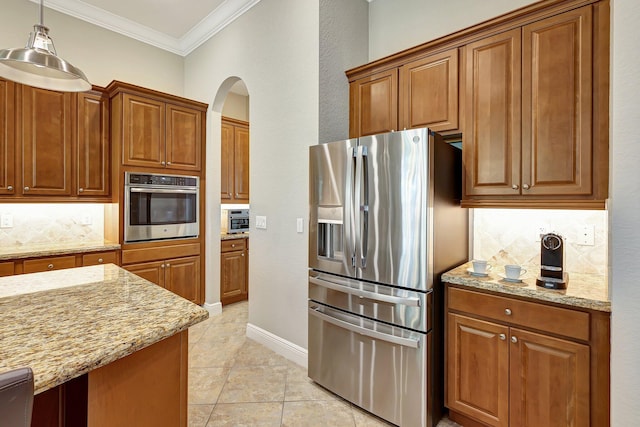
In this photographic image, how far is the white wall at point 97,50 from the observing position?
307 cm

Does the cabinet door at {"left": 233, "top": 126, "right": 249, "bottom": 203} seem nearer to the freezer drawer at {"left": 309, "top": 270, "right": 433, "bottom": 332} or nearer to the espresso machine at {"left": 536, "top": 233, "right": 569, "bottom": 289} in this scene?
the freezer drawer at {"left": 309, "top": 270, "right": 433, "bottom": 332}

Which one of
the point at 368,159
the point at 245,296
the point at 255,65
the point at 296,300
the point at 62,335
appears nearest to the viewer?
the point at 62,335

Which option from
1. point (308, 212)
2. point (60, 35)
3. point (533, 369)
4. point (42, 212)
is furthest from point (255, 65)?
point (533, 369)

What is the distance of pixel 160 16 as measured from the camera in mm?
3574

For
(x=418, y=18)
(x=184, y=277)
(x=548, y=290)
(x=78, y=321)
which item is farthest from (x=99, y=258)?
(x=418, y=18)

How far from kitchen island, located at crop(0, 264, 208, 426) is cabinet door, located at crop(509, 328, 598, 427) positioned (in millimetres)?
1649

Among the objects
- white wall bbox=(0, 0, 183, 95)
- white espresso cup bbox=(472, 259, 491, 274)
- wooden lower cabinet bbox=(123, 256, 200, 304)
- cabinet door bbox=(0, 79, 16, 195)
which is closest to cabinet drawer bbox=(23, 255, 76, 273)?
wooden lower cabinet bbox=(123, 256, 200, 304)

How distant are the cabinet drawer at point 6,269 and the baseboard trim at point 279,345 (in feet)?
6.77

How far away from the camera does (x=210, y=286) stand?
378cm

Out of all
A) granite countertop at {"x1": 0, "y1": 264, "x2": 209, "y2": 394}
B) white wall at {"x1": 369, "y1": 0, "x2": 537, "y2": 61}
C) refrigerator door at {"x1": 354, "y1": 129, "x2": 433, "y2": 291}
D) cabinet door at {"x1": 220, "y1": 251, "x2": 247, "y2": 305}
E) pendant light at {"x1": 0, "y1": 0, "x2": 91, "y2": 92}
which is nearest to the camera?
granite countertop at {"x1": 0, "y1": 264, "x2": 209, "y2": 394}

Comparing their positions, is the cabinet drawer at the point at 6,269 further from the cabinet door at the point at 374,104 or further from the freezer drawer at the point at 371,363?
the cabinet door at the point at 374,104

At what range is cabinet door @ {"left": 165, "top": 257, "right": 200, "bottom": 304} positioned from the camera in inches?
139

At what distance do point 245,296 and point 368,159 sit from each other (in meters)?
3.09

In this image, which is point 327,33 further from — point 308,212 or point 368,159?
point 308,212
